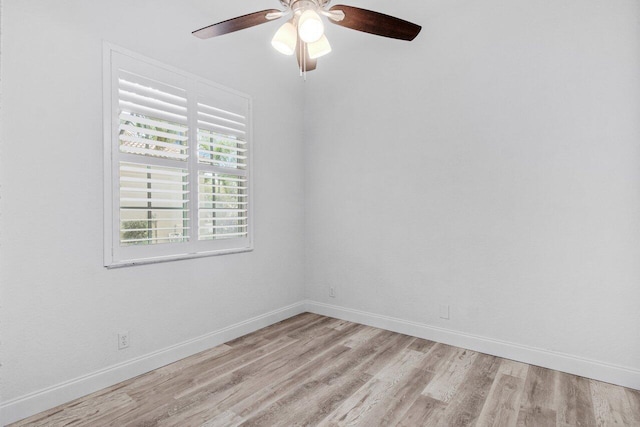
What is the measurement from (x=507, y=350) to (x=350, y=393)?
140 centimetres

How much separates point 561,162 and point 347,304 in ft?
7.65

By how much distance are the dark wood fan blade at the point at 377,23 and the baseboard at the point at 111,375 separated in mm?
2590

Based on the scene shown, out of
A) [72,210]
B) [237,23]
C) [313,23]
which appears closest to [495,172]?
[313,23]

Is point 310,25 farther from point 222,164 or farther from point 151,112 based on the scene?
point 222,164

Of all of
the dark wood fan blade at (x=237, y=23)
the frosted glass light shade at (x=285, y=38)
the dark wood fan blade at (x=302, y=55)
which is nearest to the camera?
the dark wood fan blade at (x=237, y=23)

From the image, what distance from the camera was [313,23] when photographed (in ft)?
5.31

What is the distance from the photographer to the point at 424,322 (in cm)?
306

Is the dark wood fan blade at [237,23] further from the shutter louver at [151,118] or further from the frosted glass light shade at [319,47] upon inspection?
the shutter louver at [151,118]

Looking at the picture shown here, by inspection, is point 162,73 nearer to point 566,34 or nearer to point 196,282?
point 196,282

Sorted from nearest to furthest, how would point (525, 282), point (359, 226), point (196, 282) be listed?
1. point (525, 282)
2. point (196, 282)
3. point (359, 226)

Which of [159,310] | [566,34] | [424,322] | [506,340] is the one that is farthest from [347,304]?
[566,34]

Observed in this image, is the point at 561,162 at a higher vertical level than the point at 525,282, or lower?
higher

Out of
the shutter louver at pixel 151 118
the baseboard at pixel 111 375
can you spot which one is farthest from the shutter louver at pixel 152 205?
the baseboard at pixel 111 375

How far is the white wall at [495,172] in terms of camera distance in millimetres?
2264
